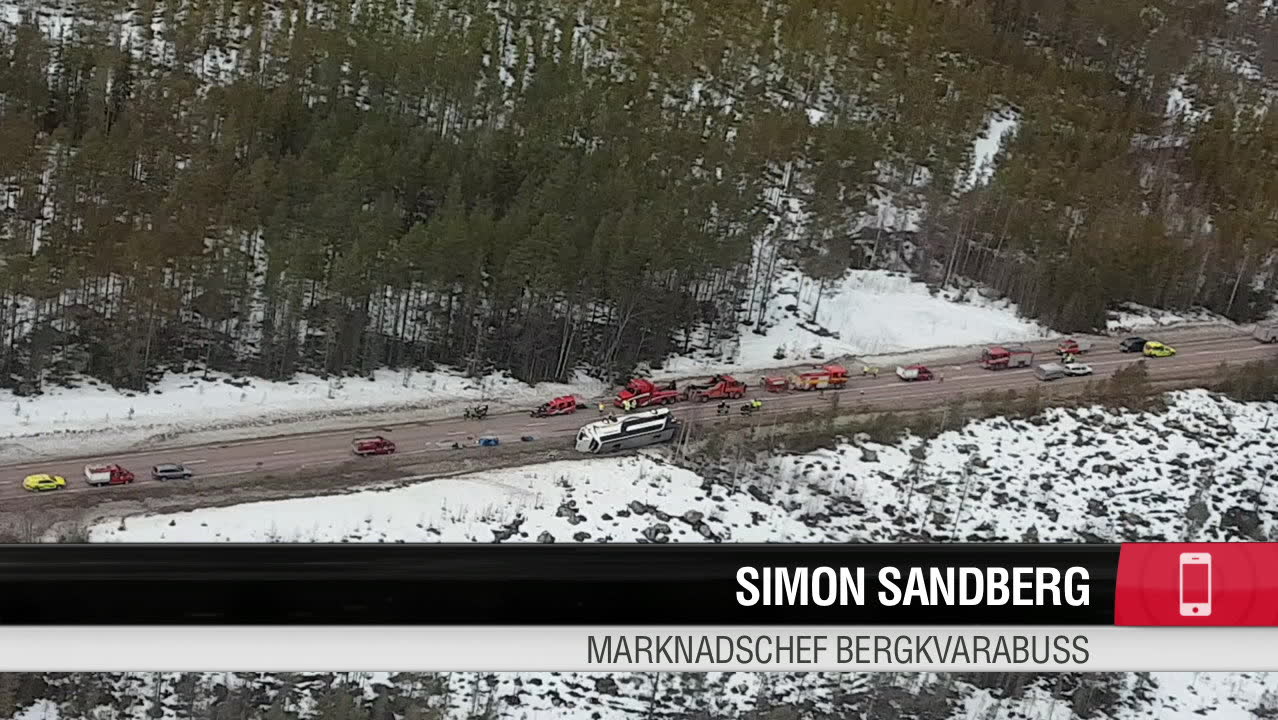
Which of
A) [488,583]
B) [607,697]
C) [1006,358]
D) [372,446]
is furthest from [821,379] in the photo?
[488,583]

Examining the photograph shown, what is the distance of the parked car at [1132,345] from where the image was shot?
22297 mm

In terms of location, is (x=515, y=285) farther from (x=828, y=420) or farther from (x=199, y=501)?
(x=199, y=501)

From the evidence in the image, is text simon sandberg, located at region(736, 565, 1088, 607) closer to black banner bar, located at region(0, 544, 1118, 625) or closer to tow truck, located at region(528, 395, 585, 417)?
black banner bar, located at region(0, 544, 1118, 625)

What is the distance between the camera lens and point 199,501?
46.7 ft

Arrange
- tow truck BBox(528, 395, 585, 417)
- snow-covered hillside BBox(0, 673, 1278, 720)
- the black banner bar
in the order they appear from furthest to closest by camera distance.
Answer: tow truck BBox(528, 395, 585, 417) < snow-covered hillside BBox(0, 673, 1278, 720) < the black banner bar

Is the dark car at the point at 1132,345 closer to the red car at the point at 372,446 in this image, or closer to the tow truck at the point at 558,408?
the tow truck at the point at 558,408

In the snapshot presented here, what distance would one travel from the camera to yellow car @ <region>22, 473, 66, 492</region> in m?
15.1

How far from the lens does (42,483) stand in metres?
15.1

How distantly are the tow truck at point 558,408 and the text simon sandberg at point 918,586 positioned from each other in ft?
42.8

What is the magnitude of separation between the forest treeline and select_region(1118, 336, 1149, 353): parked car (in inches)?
53.9

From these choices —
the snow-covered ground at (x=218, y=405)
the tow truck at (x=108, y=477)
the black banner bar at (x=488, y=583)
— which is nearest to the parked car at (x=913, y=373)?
the snow-covered ground at (x=218, y=405)

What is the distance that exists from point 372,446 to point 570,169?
10717mm

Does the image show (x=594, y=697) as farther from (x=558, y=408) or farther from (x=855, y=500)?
(x=558, y=408)

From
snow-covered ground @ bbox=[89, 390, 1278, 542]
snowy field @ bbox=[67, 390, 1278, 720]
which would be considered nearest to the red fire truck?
snowy field @ bbox=[67, 390, 1278, 720]
